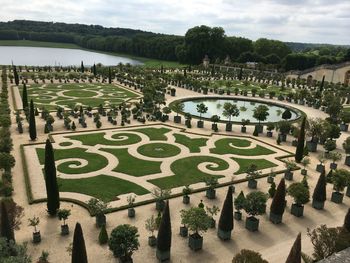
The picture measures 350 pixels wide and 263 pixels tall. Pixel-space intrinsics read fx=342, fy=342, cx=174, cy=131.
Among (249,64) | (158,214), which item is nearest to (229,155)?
(158,214)

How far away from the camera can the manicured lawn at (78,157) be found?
109 ft

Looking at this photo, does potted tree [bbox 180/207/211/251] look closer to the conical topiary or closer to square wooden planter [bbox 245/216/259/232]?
square wooden planter [bbox 245/216/259/232]

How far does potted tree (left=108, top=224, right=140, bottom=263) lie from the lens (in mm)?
19734

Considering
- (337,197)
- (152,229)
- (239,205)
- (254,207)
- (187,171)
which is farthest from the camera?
(187,171)

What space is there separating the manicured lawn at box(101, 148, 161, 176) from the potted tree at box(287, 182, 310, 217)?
1295 centimetres

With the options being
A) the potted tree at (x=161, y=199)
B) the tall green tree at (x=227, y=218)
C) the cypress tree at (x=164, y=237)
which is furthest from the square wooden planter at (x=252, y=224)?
the cypress tree at (x=164, y=237)

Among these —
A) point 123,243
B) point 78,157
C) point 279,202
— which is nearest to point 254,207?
point 279,202

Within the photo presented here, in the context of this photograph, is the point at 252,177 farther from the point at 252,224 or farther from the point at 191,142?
the point at 191,142

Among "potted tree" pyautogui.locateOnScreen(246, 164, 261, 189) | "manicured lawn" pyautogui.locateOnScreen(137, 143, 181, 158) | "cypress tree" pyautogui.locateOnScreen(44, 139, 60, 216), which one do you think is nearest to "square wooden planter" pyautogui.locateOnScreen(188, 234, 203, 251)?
"cypress tree" pyautogui.locateOnScreen(44, 139, 60, 216)

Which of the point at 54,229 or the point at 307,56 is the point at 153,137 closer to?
the point at 54,229

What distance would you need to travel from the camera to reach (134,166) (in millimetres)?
34750

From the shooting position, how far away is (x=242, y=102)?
73.9 meters

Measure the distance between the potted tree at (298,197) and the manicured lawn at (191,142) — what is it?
14891 mm

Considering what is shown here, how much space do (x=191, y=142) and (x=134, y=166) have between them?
10.7m
